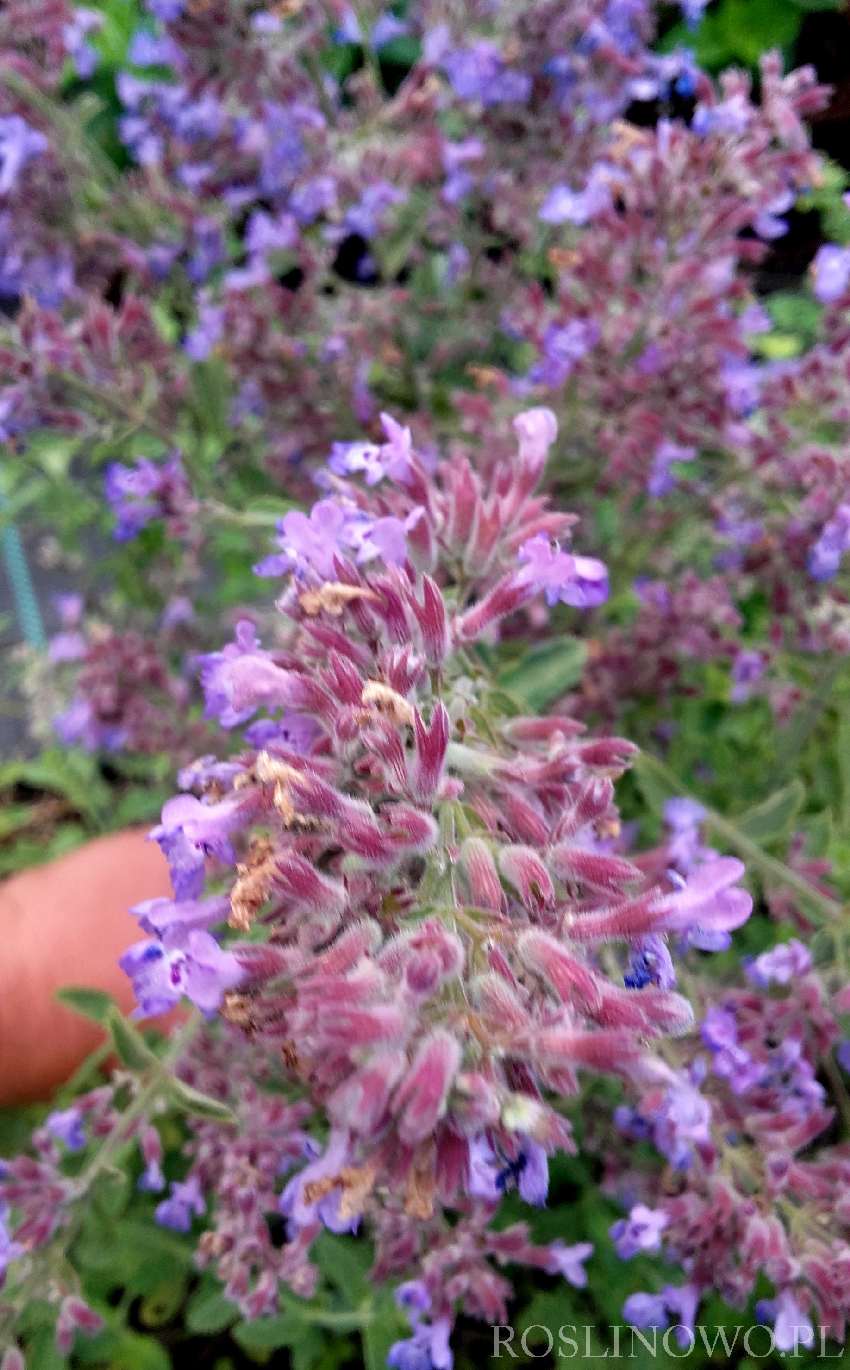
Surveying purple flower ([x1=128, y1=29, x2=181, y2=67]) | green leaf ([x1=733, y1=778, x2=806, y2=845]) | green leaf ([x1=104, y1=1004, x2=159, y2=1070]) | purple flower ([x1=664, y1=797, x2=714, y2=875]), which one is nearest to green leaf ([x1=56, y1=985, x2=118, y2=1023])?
green leaf ([x1=104, y1=1004, x2=159, y2=1070])

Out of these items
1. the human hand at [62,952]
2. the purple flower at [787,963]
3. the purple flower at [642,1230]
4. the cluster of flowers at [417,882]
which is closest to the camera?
the cluster of flowers at [417,882]

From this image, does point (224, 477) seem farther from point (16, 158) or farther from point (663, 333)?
point (663, 333)

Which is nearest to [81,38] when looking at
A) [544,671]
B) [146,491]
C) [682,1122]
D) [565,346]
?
[146,491]

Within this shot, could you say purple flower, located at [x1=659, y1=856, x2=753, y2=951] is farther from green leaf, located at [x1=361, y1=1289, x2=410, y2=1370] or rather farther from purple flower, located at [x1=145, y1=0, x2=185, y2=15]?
purple flower, located at [x1=145, y1=0, x2=185, y2=15]

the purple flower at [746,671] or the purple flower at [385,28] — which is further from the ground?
the purple flower at [385,28]

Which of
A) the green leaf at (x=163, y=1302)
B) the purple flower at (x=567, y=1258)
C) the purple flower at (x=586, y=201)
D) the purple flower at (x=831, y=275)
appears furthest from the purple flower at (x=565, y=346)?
the green leaf at (x=163, y=1302)

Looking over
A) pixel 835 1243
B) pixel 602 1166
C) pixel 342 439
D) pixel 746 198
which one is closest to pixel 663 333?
pixel 746 198

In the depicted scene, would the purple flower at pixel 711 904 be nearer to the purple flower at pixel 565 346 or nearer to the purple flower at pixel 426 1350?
the purple flower at pixel 426 1350

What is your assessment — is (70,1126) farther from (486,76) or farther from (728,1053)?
(486,76)
